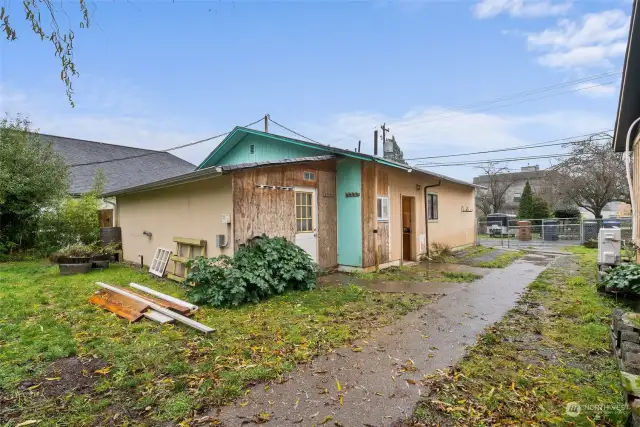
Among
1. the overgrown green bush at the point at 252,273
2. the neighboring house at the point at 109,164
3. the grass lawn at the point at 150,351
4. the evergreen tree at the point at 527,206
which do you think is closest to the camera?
the grass lawn at the point at 150,351

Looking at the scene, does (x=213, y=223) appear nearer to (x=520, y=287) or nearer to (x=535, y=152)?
(x=520, y=287)

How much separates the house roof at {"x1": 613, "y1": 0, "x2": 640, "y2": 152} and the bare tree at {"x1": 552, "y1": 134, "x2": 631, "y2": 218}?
Answer: 579 inches

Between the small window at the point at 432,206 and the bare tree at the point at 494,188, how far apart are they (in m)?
19.3

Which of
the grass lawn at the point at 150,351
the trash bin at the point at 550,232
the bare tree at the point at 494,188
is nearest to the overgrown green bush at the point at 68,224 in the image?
the grass lawn at the point at 150,351

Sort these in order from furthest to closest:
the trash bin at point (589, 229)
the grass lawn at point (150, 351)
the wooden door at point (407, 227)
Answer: the trash bin at point (589, 229) → the wooden door at point (407, 227) → the grass lawn at point (150, 351)

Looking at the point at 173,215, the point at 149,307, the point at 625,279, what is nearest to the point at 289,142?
the point at 173,215

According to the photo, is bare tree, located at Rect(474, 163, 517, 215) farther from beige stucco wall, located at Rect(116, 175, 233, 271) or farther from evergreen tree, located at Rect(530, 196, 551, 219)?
beige stucco wall, located at Rect(116, 175, 233, 271)

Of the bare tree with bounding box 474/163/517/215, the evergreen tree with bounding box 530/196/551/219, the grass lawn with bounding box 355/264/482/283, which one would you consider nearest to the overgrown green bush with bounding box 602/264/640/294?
the grass lawn with bounding box 355/264/482/283

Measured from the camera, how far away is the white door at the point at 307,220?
7.29 metres

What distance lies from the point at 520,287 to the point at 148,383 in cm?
654

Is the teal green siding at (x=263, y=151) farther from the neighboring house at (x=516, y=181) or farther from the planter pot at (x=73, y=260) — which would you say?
the neighboring house at (x=516, y=181)

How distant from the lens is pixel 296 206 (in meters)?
7.23

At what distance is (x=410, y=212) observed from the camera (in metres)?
10.0

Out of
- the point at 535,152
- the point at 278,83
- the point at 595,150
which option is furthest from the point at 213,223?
the point at 595,150
